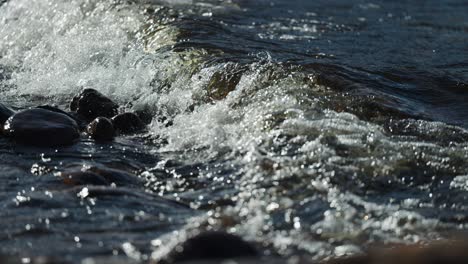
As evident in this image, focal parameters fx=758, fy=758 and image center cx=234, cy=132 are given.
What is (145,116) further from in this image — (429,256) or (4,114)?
(429,256)

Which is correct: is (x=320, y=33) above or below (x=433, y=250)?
below

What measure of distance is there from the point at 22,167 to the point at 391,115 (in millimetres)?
3045

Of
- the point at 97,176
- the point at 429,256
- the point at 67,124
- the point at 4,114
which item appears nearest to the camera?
the point at 429,256

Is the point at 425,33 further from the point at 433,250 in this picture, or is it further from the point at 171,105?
the point at 433,250

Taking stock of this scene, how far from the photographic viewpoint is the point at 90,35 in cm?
1024

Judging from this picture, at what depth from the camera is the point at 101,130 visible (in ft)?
20.8

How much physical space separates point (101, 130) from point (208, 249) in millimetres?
3523

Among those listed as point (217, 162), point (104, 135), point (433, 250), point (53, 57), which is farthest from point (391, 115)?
point (53, 57)

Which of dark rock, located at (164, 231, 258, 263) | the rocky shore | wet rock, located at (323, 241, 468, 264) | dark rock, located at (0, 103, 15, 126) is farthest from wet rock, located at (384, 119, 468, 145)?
wet rock, located at (323, 241, 468, 264)

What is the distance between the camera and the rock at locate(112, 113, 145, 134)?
6.59 m

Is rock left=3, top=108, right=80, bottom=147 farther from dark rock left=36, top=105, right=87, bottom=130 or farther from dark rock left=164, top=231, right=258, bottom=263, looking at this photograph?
dark rock left=164, top=231, right=258, bottom=263

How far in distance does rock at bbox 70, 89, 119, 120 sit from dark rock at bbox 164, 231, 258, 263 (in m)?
4.13

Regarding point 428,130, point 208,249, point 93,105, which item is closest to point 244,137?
point 428,130

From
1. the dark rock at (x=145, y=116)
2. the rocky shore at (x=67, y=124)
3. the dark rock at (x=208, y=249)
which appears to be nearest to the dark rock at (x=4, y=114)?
the rocky shore at (x=67, y=124)
